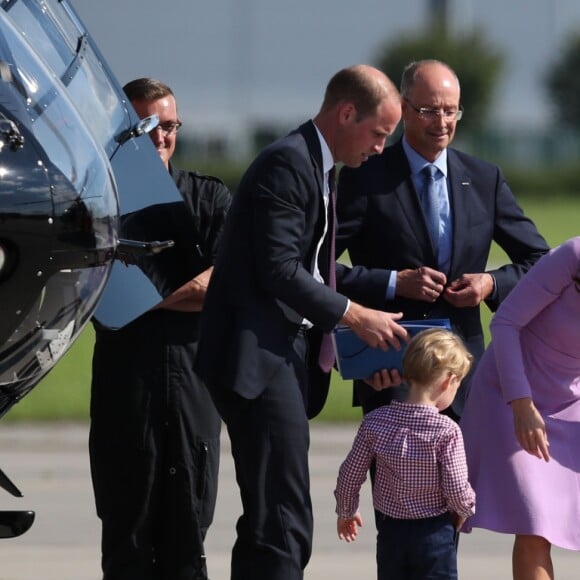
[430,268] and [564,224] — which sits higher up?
[430,268]

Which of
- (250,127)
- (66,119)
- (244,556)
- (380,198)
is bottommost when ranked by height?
(250,127)

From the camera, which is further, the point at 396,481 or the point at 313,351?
the point at 313,351

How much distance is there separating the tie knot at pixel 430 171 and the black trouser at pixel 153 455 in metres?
0.97

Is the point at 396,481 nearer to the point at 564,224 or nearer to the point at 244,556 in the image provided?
the point at 244,556

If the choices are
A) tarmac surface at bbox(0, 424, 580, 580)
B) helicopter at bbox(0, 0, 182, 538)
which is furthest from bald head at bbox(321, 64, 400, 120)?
tarmac surface at bbox(0, 424, 580, 580)

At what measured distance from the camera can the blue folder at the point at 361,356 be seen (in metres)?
4.68

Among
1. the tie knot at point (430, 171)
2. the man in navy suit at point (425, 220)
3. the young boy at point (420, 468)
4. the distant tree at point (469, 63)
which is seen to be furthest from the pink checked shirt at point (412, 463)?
the distant tree at point (469, 63)

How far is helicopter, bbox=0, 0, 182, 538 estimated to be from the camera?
3.08m

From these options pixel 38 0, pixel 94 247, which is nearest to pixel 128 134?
pixel 38 0

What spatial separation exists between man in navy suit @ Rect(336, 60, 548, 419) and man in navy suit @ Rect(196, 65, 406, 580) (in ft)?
2.20

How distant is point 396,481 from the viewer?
449 centimetres

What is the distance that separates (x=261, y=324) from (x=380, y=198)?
0.98m

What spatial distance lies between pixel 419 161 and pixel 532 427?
120 cm

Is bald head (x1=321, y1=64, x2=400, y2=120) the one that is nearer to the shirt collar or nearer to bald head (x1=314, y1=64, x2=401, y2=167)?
bald head (x1=314, y1=64, x2=401, y2=167)
